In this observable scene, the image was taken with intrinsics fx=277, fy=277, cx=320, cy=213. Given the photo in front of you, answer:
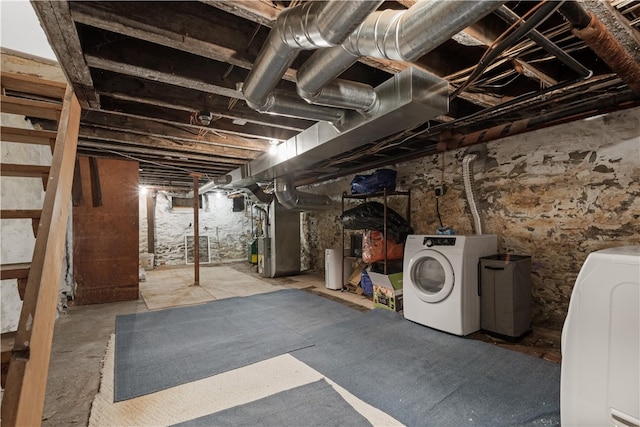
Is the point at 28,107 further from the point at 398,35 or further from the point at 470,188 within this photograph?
the point at 470,188

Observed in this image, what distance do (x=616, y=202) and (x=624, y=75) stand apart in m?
1.17

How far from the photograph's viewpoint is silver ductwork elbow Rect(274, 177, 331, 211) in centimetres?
474

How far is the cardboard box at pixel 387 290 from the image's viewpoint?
3352 mm

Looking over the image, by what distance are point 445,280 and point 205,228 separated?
709 cm

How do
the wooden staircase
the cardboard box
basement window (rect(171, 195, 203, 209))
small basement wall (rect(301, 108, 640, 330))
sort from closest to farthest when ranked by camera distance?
the wooden staircase → small basement wall (rect(301, 108, 640, 330)) → the cardboard box → basement window (rect(171, 195, 203, 209))

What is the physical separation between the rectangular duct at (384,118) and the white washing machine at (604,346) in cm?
121

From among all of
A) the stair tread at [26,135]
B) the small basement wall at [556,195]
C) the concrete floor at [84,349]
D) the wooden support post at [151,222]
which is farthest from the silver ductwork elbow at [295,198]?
the wooden support post at [151,222]

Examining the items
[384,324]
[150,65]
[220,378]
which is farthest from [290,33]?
[384,324]

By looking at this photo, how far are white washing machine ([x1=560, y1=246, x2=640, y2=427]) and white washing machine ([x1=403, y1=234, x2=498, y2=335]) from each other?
130cm

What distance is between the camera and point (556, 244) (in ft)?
8.63

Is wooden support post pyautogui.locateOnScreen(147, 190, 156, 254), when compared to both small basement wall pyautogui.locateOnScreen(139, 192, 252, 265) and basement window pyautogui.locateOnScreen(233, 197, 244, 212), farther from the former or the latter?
basement window pyautogui.locateOnScreen(233, 197, 244, 212)

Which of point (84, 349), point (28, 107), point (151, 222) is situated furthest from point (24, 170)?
point (151, 222)

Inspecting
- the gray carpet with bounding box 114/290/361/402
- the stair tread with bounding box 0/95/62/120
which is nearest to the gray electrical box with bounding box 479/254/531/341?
the gray carpet with bounding box 114/290/361/402

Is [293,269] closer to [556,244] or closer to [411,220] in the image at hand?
[411,220]
